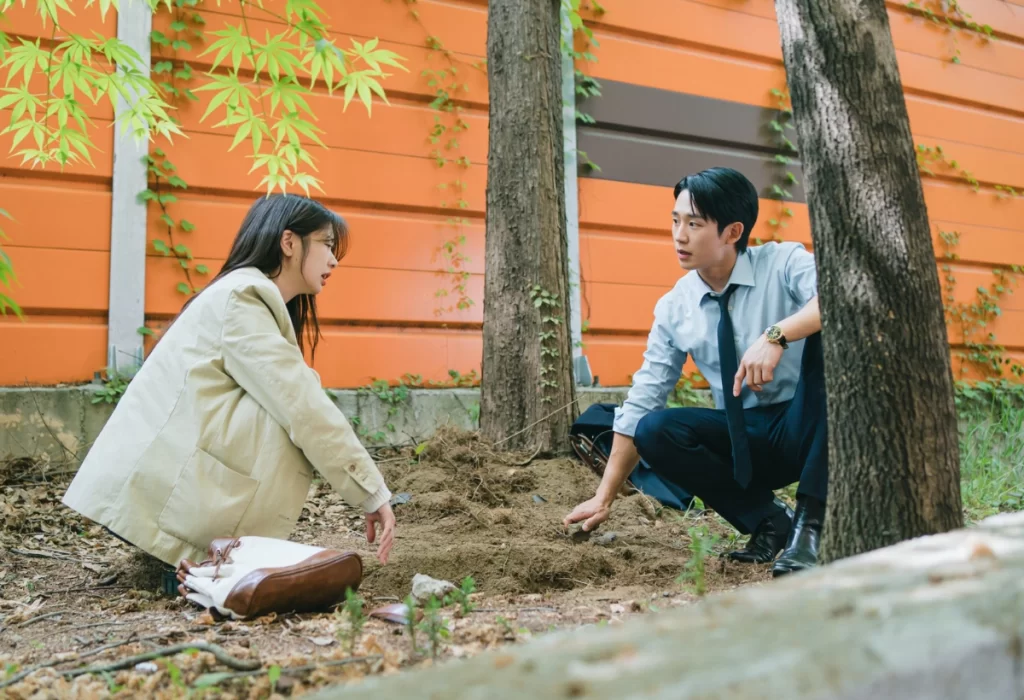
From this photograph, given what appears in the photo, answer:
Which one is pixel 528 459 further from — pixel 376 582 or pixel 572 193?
pixel 572 193

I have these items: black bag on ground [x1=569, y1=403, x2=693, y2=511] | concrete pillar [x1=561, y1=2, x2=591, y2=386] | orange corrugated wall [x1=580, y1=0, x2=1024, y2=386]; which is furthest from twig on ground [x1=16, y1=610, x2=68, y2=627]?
orange corrugated wall [x1=580, y1=0, x2=1024, y2=386]

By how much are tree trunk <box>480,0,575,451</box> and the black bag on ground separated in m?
0.08

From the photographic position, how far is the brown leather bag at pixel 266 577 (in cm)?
217

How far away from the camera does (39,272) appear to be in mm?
4453

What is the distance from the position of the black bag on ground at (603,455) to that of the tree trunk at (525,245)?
8 centimetres

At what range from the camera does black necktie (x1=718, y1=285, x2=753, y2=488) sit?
2.86 metres

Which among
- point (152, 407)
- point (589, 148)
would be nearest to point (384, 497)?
point (152, 407)

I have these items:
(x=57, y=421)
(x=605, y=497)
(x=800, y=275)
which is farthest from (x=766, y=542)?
(x=57, y=421)

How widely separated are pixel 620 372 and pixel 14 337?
361cm

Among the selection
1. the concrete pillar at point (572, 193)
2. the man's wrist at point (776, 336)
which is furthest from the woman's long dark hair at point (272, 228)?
the concrete pillar at point (572, 193)

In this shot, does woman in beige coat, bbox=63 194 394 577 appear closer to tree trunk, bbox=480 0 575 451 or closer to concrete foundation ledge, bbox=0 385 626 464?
tree trunk, bbox=480 0 575 451

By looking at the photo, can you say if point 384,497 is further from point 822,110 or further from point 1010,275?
point 1010,275

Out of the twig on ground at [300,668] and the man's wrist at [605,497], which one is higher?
the man's wrist at [605,497]

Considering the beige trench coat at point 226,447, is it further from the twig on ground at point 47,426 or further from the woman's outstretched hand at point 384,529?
the twig on ground at point 47,426
